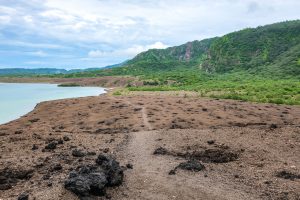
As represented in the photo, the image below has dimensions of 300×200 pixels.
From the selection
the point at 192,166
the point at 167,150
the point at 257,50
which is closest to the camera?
the point at 192,166

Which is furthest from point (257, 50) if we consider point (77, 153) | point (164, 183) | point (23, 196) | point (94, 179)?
point (23, 196)

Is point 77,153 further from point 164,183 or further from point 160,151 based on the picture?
point 164,183

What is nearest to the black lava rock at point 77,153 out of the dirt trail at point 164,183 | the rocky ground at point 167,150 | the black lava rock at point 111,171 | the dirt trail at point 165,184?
the rocky ground at point 167,150

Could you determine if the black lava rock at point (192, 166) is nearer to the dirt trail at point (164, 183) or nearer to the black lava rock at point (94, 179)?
the dirt trail at point (164, 183)

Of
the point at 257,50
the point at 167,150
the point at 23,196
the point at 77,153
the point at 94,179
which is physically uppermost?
the point at 94,179

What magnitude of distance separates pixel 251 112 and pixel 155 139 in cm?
1030

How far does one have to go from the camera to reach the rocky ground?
12.9 metres

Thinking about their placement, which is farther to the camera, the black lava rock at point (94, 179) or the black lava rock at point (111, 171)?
the black lava rock at point (111, 171)

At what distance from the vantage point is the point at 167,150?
58.6 ft

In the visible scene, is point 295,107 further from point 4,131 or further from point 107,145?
point 4,131

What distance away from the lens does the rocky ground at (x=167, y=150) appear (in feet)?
42.3

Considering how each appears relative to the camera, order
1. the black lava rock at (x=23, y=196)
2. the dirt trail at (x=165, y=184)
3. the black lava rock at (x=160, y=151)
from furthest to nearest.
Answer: the black lava rock at (x=160, y=151) < the dirt trail at (x=165, y=184) < the black lava rock at (x=23, y=196)

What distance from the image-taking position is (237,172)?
1475cm

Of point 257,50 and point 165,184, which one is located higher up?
point 165,184
